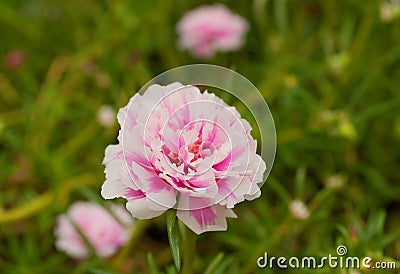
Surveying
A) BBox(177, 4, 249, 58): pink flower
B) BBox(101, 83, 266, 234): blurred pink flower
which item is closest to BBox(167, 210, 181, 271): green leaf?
BBox(101, 83, 266, 234): blurred pink flower

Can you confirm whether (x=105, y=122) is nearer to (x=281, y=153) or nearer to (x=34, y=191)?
(x=34, y=191)

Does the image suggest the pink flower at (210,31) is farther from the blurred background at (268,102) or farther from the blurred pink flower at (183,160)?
the blurred pink flower at (183,160)

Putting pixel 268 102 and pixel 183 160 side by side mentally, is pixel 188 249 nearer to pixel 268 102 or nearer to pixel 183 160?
pixel 183 160

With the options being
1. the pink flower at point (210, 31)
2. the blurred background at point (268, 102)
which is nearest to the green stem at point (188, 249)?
the blurred background at point (268, 102)

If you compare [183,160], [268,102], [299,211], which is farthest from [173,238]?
[268,102]

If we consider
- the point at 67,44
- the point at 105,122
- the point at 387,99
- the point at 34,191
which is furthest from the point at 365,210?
the point at 67,44
